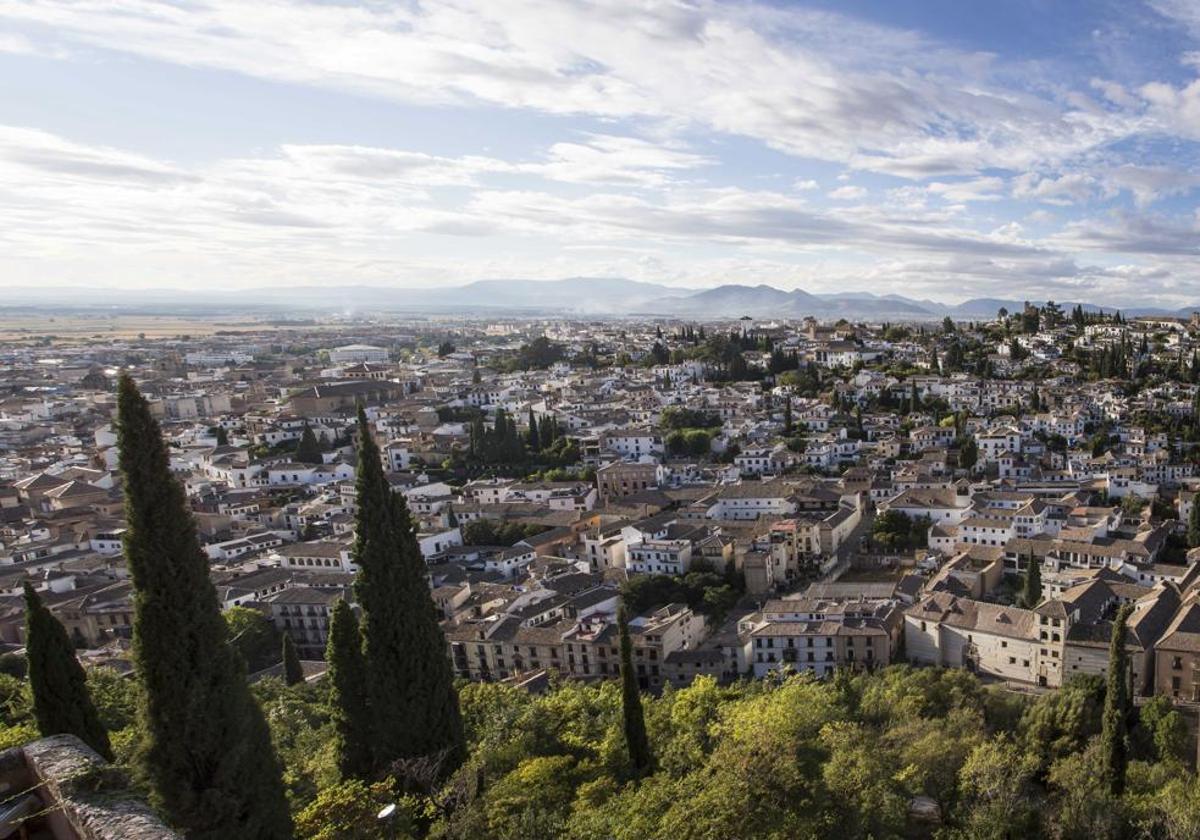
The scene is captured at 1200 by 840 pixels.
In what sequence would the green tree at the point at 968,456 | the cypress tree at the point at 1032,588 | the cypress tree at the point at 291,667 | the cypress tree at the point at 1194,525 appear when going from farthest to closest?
1. the green tree at the point at 968,456
2. the cypress tree at the point at 1194,525
3. the cypress tree at the point at 1032,588
4. the cypress tree at the point at 291,667

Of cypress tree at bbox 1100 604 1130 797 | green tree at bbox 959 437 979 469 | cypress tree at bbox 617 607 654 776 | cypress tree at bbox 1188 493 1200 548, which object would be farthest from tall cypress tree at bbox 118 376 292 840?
green tree at bbox 959 437 979 469

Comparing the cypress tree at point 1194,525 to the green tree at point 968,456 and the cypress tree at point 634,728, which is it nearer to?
the green tree at point 968,456

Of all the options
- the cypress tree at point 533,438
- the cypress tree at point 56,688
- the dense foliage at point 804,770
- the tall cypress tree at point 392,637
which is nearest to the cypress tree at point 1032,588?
the dense foliage at point 804,770

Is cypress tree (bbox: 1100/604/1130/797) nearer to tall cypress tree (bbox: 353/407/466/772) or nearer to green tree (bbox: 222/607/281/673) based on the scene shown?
tall cypress tree (bbox: 353/407/466/772)

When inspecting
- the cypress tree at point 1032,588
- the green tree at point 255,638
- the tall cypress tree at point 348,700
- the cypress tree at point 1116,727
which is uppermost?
the tall cypress tree at point 348,700

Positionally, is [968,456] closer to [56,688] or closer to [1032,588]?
[1032,588]

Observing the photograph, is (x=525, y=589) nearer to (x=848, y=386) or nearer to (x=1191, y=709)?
(x=1191, y=709)

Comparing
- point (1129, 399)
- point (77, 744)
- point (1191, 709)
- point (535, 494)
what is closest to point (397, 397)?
point (535, 494)
